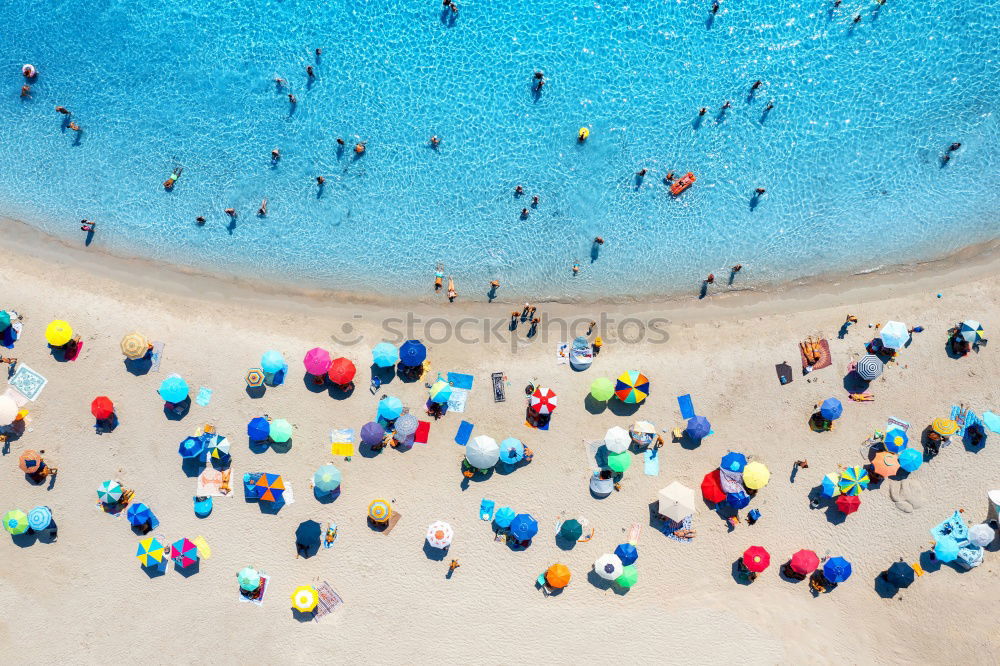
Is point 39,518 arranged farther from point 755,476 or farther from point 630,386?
point 755,476

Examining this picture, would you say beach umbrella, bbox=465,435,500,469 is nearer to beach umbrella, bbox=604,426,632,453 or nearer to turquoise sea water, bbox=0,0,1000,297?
beach umbrella, bbox=604,426,632,453

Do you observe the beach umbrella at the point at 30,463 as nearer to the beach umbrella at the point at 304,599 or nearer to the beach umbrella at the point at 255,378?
the beach umbrella at the point at 255,378

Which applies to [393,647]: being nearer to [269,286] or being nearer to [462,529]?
[462,529]

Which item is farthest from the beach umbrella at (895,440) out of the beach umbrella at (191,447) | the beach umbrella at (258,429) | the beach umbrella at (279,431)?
the beach umbrella at (191,447)

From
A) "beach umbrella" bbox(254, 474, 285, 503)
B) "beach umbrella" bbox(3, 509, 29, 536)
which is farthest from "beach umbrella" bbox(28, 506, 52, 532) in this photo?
"beach umbrella" bbox(254, 474, 285, 503)

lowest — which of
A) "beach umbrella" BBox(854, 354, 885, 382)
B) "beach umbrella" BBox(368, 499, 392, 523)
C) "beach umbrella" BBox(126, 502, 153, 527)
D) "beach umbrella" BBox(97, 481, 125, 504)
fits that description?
"beach umbrella" BBox(126, 502, 153, 527)

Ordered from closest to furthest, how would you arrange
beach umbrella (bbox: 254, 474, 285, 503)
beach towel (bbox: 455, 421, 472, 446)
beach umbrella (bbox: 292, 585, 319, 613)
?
beach umbrella (bbox: 292, 585, 319, 613)
beach umbrella (bbox: 254, 474, 285, 503)
beach towel (bbox: 455, 421, 472, 446)
